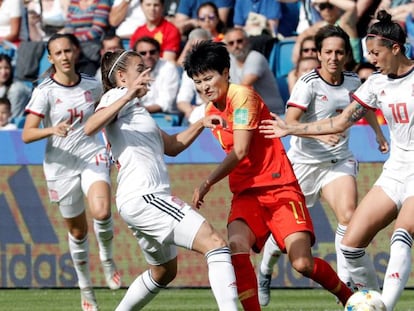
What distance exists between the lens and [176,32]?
51.1 feet

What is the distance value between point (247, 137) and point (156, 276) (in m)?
1.21

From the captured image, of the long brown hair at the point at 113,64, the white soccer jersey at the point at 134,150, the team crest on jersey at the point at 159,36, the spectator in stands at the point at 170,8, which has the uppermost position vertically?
the long brown hair at the point at 113,64

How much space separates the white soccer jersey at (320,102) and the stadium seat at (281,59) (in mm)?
4620

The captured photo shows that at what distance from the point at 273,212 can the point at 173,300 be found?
3.54 metres

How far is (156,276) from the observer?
26.8ft

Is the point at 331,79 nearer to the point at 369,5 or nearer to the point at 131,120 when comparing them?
the point at 131,120

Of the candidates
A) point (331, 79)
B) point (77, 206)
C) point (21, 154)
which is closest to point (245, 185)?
point (331, 79)

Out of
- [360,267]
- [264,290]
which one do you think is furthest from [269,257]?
[360,267]

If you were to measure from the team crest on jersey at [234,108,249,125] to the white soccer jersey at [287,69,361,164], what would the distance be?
2309 millimetres

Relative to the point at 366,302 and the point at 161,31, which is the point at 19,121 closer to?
the point at 161,31

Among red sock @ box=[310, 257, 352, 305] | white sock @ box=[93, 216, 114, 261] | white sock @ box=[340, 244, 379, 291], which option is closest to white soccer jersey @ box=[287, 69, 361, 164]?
white sock @ box=[340, 244, 379, 291]

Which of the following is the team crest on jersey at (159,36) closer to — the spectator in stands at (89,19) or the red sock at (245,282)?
the spectator in stands at (89,19)

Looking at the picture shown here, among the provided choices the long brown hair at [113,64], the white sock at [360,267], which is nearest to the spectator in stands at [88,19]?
the white sock at [360,267]

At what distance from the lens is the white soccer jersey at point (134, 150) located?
7.76 m
